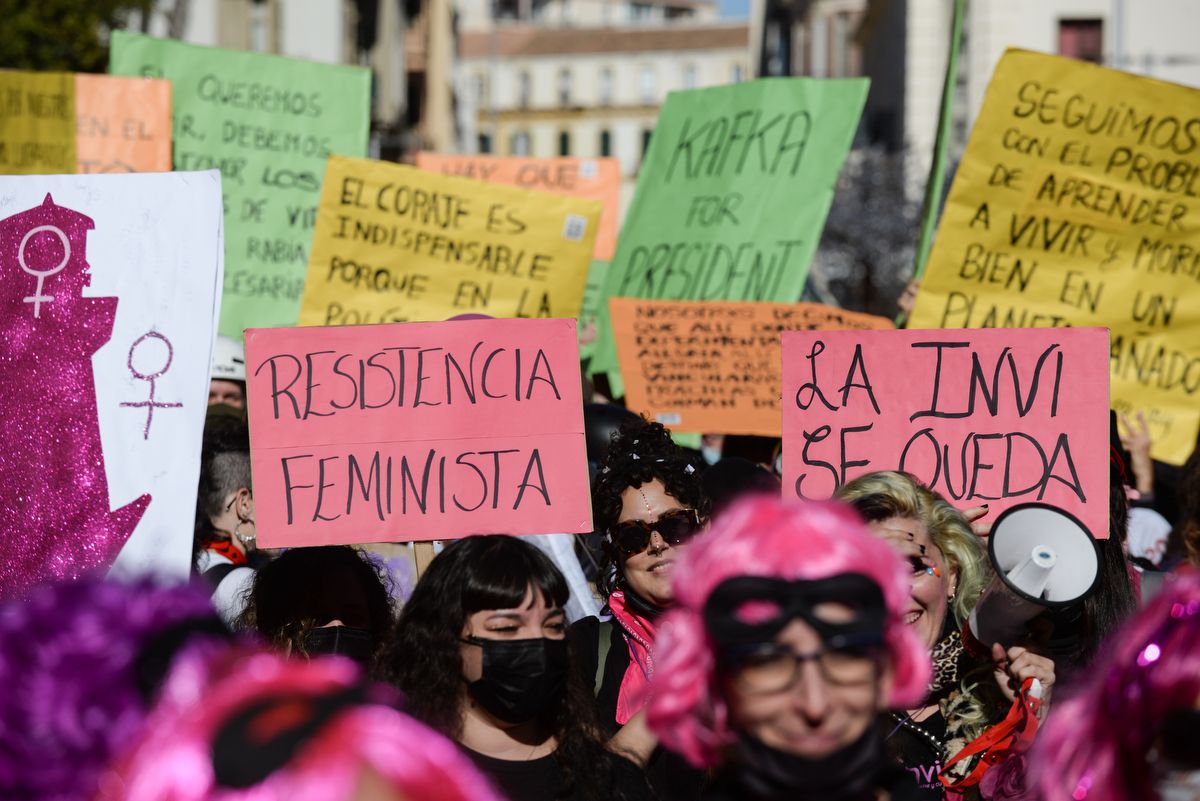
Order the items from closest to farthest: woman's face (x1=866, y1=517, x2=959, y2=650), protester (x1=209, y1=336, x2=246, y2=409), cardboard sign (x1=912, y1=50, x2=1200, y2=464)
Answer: woman's face (x1=866, y1=517, x2=959, y2=650)
cardboard sign (x1=912, y1=50, x2=1200, y2=464)
protester (x1=209, y1=336, x2=246, y2=409)

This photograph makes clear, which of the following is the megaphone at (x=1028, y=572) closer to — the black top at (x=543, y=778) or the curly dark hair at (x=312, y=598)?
the black top at (x=543, y=778)

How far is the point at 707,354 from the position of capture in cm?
621

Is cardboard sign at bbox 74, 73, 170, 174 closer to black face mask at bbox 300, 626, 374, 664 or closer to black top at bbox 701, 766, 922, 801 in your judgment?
black face mask at bbox 300, 626, 374, 664

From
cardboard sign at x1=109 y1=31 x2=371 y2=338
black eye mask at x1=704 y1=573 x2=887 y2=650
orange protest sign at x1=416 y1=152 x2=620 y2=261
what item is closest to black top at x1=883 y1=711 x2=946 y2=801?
black eye mask at x1=704 y1=573 x2=887 y2=650

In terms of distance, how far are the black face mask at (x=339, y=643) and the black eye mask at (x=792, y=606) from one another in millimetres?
1640

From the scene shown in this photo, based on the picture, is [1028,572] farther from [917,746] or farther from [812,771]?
[812,771]

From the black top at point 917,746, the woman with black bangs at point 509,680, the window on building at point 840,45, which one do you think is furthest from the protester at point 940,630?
the window on building at point 840,45

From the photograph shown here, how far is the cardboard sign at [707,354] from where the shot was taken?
6133 mm

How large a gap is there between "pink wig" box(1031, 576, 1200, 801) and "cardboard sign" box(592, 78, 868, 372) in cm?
477

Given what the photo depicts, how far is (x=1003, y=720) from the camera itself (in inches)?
124

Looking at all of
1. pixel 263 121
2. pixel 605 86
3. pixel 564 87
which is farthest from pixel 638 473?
pixel 564 87

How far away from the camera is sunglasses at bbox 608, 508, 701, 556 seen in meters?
3.50

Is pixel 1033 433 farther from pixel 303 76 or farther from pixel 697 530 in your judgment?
pixel 303 76

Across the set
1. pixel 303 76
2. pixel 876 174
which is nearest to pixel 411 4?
pixel 876 174
